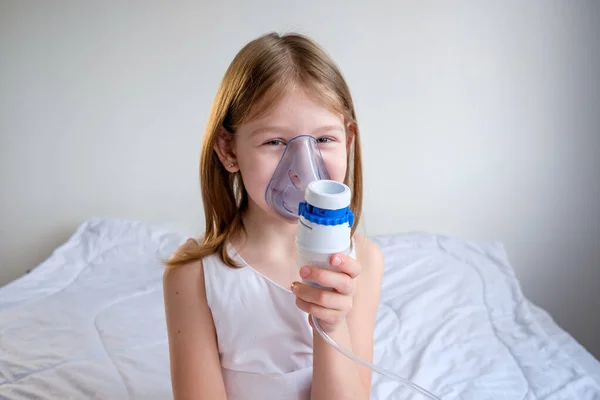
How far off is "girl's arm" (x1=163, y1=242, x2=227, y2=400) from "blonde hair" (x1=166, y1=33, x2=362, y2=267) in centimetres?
4

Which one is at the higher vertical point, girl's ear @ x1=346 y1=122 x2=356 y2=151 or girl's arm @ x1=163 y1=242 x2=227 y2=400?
girl's ear @ x1=346 y1=122 x2=356 y2=151

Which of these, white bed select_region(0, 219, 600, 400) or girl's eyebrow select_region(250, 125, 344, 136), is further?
white bed select_region(0, 219, 600, 400)

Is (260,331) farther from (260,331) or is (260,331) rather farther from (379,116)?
(379,116)

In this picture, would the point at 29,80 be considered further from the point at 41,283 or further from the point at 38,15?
the point at 41,283

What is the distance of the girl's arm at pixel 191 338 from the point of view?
1.00m

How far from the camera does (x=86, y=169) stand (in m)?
2.25

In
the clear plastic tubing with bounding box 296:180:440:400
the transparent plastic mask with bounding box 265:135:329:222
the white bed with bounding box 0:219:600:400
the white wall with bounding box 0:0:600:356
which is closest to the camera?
the clear plastic tubing with bounding box 296:180:440:400

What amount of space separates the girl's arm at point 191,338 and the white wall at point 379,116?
4.15 ft

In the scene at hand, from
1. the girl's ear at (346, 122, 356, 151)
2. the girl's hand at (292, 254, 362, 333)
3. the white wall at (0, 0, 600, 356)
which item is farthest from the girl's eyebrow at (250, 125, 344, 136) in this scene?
the white wall at (0, 0, 600, 356)

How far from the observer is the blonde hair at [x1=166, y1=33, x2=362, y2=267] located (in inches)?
36.7

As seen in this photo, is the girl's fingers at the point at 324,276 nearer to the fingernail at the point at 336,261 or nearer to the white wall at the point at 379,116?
the fingernail at the point at 336,261

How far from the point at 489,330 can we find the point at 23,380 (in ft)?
3.70

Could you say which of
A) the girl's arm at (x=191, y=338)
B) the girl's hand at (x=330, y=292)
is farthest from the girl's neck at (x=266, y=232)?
the girl's hand at (x=330, y=292)

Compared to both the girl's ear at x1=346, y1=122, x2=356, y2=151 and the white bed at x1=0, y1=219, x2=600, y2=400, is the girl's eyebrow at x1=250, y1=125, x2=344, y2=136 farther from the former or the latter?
the white bed at x1=0, y1=219, x2=600, y2=400
